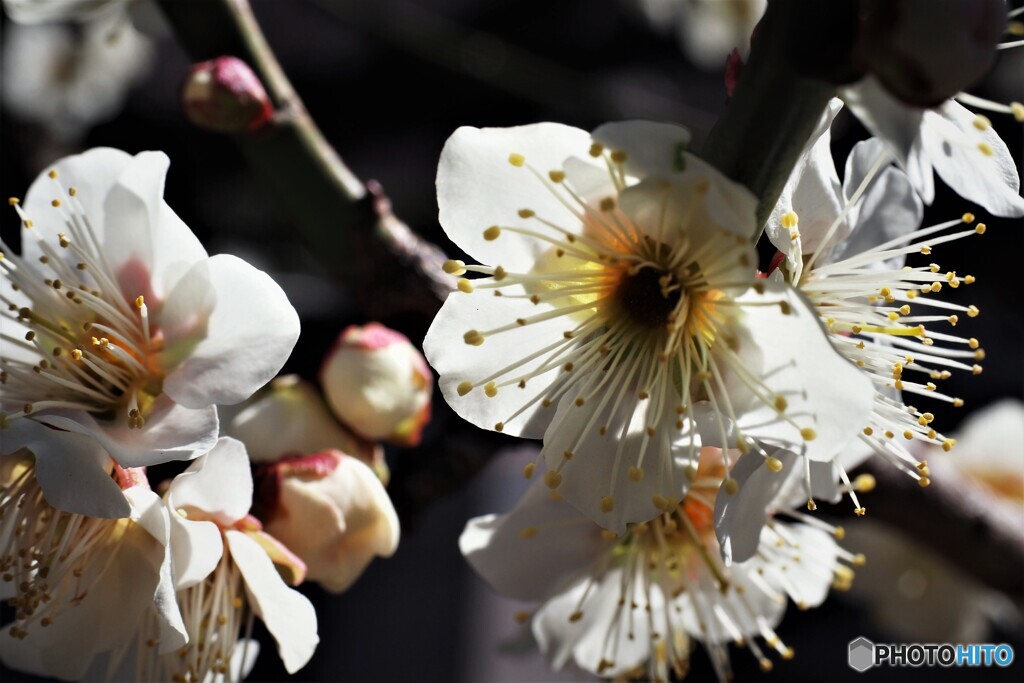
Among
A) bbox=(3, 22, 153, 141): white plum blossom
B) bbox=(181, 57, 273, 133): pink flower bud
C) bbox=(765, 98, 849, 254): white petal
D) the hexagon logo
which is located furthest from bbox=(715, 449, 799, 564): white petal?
bbox=(3, 22, 153, 141): white plum blossom

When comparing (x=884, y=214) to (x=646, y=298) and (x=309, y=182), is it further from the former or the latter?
(x=309, y=182)

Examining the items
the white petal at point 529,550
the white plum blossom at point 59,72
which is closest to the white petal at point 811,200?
the white petal at point 529,550

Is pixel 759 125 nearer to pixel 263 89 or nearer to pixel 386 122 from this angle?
pixel 263 89

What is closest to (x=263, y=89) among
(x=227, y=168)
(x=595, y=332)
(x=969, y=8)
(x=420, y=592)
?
(x=595, y=332)

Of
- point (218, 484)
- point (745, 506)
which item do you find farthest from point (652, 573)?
point (218, 484)

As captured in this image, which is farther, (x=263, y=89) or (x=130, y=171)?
(x=263, y=89)

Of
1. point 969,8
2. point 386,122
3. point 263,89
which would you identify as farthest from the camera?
point 386,122
